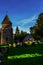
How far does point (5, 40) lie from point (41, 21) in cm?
5840

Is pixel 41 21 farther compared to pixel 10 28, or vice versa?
pixel 10 28

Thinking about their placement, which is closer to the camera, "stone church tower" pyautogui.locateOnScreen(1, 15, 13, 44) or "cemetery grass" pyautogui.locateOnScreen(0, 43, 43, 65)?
"cemetery grass" pyautogui.locateOnScreen(0, 43, 43, 65)

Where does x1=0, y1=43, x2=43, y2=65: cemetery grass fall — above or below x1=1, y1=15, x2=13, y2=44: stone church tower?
below

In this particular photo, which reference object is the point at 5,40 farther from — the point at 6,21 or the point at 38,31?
the point at 38,31

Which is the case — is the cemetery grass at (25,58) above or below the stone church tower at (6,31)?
below

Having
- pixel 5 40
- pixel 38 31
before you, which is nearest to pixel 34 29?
pixel 38 31

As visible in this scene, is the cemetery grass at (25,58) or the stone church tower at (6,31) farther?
the stone church tower at (6,31)

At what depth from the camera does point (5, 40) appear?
132 metres

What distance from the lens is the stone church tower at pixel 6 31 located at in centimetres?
13225

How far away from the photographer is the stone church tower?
13225 cm

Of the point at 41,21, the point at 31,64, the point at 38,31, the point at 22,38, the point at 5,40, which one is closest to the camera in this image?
the point at 31,64

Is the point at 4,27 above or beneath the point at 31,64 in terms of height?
above

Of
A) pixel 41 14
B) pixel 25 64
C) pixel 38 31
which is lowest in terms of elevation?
pixel 25 64

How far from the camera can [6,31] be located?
13562cm
